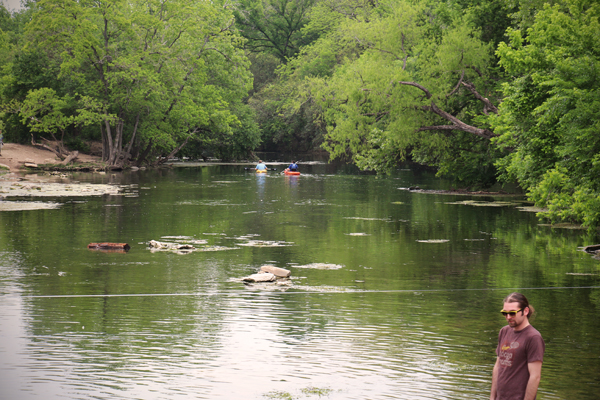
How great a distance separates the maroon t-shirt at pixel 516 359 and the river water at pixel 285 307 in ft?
8.75

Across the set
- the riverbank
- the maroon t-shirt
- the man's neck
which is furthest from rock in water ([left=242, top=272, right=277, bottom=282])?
the riverbank

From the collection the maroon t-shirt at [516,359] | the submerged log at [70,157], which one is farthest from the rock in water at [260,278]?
the submerged log at [70,157]

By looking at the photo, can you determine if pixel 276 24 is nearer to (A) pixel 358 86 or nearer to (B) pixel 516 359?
(A) pixel 358 86

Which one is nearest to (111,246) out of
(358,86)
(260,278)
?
(260,278)

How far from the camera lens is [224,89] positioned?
73.4 m

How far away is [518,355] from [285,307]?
24.6ft

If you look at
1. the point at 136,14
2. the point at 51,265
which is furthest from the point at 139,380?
the point at 136,14

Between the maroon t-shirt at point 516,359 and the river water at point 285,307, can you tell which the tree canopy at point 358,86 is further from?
the maroon t-shirt at point 516,359

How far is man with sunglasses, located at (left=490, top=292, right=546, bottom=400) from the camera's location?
5.47m

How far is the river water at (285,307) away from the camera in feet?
28.9

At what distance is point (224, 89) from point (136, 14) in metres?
→ 17.7

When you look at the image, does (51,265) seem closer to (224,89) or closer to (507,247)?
(507,247)

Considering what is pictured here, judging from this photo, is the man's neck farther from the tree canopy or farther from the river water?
the tree canopy

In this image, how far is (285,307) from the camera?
12.8 meters
